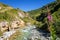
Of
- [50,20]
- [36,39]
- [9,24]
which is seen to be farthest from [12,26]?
[50,20]

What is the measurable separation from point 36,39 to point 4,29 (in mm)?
19733

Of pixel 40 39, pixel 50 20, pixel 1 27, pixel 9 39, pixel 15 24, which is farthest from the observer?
pixel 15 24

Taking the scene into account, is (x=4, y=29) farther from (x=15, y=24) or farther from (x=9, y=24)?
(x=15, y=24)

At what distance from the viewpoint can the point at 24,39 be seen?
40719 mm

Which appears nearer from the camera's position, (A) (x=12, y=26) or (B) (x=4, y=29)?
(B) (x=4, y=29)

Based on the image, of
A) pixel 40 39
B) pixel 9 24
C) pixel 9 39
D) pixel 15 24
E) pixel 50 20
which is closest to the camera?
pixel 50 20

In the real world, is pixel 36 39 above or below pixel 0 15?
below

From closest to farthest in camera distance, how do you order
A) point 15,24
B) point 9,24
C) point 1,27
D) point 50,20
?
point 50,20 → point 1,27 → point 9,24 → point 15,24

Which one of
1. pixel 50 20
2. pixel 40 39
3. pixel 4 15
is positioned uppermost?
pixel 4 15

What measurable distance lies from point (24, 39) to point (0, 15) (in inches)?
1024

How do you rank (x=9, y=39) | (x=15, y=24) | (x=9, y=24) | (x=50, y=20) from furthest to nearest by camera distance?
(x=15, y=24) → (x=9, y=24) → (x=9, y=39) → (x=50, y=20)

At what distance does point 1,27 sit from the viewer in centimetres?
5662

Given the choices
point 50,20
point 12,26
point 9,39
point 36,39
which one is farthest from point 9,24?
point 50,20

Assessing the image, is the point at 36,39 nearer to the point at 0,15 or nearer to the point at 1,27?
the point at 1,27
